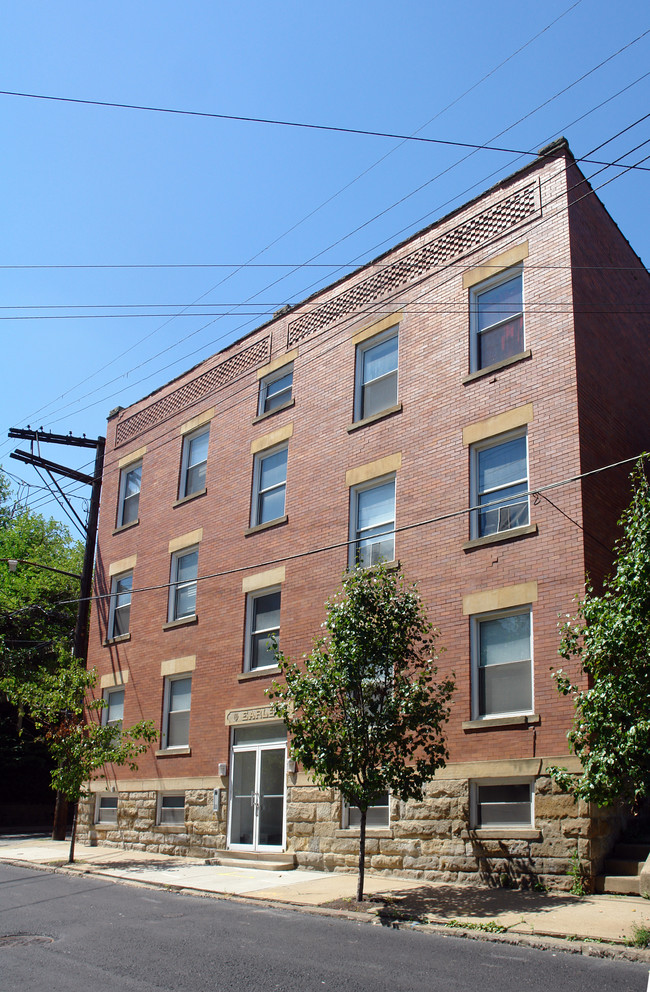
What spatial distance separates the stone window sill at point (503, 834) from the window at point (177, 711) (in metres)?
8.31

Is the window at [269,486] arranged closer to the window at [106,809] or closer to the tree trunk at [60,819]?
the window at [106,809]

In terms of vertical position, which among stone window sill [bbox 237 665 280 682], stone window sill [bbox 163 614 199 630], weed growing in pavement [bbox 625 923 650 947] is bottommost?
weed growing in pavement [bbox 625 923 650 947]

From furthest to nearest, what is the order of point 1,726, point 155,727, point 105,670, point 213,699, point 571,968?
point 1,726
point 105,670
point 155,727
point 213,699
point 571,968

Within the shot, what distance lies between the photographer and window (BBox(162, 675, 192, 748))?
20062 millimetres

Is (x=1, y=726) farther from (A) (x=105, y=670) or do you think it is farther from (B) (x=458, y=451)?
(B) (x=458, y=451)

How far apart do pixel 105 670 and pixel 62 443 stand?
23.5 feet

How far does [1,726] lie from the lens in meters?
31.1

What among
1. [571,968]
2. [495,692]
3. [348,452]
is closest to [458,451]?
[348,452]

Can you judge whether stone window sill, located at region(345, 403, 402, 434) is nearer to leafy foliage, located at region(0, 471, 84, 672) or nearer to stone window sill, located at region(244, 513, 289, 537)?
stone window sill, located at region(244, 513, 289, 537)

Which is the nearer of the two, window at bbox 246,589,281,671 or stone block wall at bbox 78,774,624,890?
stone block wall at bbox 78,774,624,890

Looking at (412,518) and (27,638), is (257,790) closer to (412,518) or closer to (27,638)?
(412,518)

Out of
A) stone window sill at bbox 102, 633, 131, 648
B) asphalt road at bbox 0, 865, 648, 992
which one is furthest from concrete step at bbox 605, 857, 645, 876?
stone window sill at bbox 102, 633, 131, 648

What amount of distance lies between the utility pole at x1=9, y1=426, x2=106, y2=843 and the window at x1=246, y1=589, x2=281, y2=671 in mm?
6121

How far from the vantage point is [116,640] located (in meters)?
22.8
